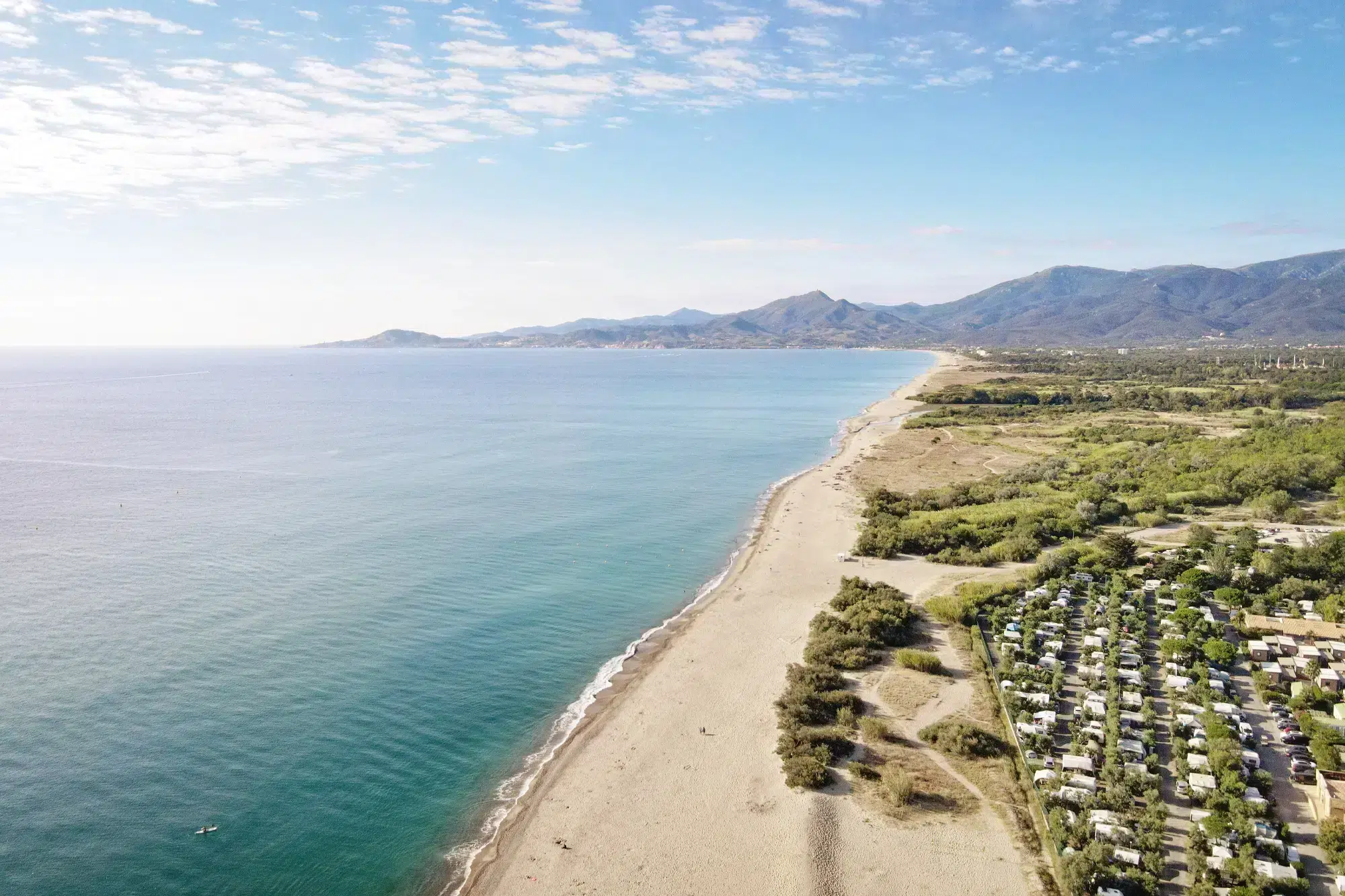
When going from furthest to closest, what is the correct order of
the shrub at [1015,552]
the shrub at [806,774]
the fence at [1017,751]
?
the shrub at [1015,552] < the shrub at [806,774] < the fence at [1017,751]

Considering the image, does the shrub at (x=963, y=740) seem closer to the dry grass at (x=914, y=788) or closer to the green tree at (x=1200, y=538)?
the dry grass at (x=914, y=788)

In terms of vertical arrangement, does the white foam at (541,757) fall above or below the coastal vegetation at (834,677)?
below

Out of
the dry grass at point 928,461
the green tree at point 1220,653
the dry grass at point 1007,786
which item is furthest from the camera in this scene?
the dry grass at point 928,461

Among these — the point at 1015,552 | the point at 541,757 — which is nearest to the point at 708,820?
the point at 541,757

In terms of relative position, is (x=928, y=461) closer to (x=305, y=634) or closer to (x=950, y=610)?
(x=950, y=610)

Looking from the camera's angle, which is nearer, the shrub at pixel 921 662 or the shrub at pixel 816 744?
the shrub at pixel 816 744

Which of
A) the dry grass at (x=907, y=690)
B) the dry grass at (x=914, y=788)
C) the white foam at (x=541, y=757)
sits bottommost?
the white foam at (x=541, y=757)

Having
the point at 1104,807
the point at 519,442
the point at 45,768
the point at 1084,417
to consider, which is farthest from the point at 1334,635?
the point at 1084,417

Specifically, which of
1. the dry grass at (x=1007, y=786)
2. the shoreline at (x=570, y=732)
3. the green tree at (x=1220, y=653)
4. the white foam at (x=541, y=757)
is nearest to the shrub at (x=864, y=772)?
the dry grass at (x=1007, y=786)
